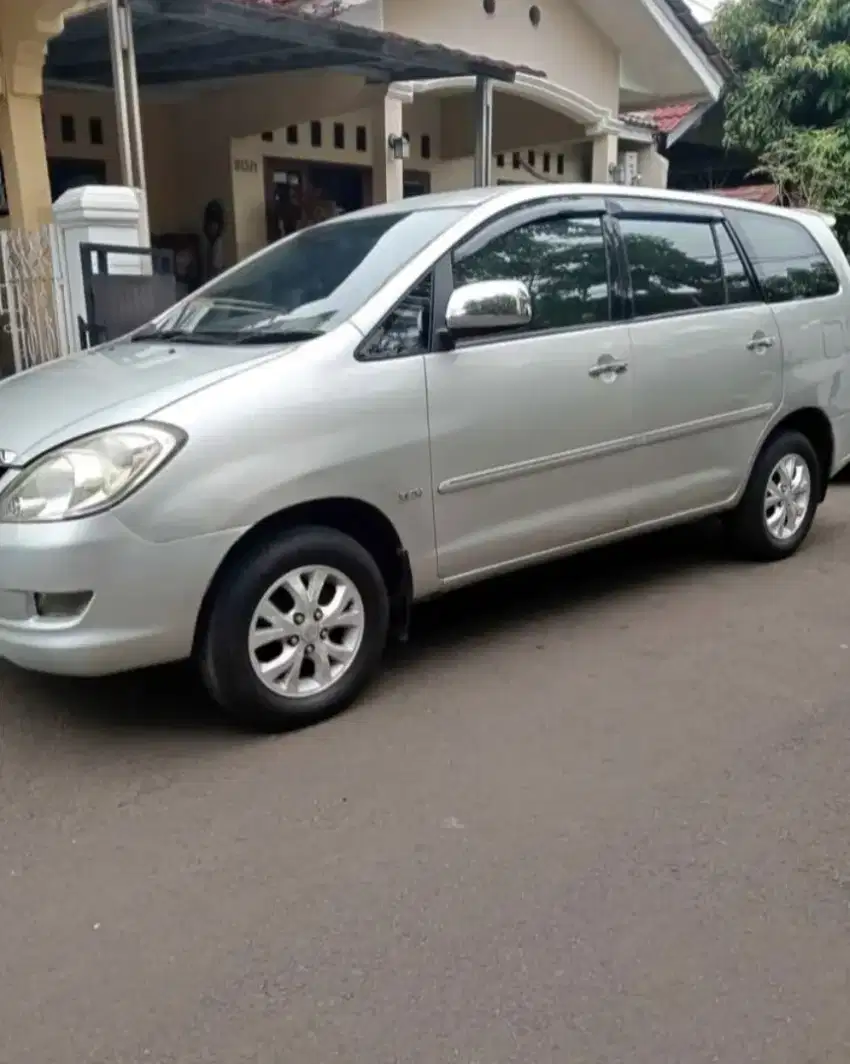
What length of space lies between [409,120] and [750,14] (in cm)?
549

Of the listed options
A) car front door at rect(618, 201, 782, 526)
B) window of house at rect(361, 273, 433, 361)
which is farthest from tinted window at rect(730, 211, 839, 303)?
window of house at rect(361, 273, 433, 361)

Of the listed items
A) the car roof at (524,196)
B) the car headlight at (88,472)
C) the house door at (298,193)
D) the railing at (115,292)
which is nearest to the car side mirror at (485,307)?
the car roof at (524,196)

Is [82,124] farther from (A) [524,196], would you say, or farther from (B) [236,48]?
(A) [524,196]

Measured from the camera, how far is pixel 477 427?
4.15 m

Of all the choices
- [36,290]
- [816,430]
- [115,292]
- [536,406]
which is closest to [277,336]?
[536,406]

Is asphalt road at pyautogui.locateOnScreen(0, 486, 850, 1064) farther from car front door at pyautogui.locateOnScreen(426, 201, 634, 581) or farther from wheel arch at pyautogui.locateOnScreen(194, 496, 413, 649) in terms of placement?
car front door at pyautogui.locateOnScreen(426, 201, 634, 581)

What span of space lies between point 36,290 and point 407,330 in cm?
434

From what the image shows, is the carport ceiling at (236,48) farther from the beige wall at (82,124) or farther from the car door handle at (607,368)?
the car door handle at (607,368)

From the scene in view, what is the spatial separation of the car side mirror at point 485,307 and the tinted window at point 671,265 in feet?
3.08

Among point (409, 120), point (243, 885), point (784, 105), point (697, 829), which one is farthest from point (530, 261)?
point (784, 105)

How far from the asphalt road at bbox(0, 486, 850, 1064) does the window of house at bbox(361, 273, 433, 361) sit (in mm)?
1263

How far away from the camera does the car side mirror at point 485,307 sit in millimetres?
3996

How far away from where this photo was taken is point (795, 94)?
47.2 ft

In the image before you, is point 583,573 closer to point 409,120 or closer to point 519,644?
point 519,644
